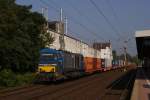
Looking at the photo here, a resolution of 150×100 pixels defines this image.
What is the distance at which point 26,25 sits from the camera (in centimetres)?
4072

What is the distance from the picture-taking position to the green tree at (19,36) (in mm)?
34853

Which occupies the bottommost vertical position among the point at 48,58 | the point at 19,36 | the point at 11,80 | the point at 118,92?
the point at 118,92

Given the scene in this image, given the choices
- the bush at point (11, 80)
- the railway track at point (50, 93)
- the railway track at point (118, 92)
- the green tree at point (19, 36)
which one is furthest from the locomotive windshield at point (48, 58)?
the railway track at point (118, 92)

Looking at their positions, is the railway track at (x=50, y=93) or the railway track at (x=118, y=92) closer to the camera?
the railway track at (x=50, y=93)

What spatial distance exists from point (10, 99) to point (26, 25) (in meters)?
22.2

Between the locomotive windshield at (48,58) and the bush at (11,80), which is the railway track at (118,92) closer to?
the locomotive windshield at (48,58)

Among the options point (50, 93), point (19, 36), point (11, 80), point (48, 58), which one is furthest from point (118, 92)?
point (19, 36)

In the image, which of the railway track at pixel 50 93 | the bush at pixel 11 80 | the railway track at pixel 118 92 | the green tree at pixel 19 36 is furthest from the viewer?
the green tree at pixel 19 36

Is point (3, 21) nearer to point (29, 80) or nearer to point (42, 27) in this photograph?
point (29, 80)

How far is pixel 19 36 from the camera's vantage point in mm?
38000

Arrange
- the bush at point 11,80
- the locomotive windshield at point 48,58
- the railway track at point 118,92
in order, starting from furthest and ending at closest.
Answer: the locomotive windshield at point 48,58 < the bush at point 11,80 < the railway track at point 118,92

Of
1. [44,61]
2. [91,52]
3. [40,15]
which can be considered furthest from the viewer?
[91,52]

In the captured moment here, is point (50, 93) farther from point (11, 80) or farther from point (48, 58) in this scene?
point (11, 80)

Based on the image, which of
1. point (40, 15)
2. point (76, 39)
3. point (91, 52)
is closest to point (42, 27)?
point (40, 15)
